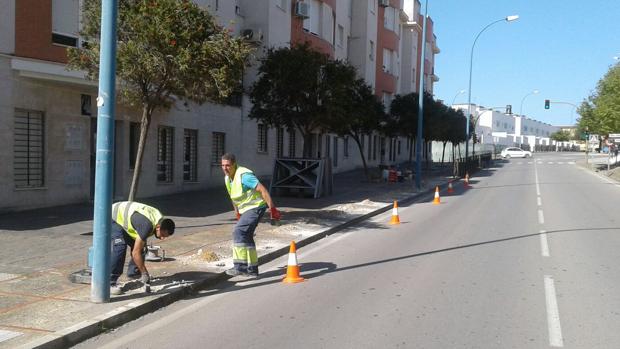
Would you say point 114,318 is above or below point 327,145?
below

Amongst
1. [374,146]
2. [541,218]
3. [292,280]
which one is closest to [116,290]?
[292,280]

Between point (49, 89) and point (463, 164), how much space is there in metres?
30.0

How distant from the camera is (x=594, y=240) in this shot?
463 inches

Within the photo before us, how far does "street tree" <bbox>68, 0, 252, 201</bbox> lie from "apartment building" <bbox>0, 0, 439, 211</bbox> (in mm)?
1630

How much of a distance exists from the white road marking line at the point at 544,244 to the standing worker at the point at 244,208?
5224 millimetres

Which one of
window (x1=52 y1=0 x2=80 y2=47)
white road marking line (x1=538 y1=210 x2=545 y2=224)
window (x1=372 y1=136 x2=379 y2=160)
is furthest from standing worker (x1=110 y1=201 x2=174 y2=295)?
window (x1=372 y1=136 x2=379 y2=160)

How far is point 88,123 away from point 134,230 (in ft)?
30.5

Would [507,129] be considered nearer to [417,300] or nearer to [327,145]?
[327,145]

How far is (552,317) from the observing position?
6113 mm

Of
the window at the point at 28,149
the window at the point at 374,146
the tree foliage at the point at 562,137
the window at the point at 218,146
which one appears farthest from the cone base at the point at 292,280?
the tree foliage at the point at 562,137

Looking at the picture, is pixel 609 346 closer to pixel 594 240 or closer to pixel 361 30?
pixel 594 240

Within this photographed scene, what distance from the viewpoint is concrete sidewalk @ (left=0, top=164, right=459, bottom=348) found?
550 centimetres

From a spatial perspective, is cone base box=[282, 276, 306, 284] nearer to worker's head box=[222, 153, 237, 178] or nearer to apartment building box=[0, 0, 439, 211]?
worker's head box=[222, 153, 237, 178]

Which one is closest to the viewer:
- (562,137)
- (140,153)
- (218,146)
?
(140,153)
